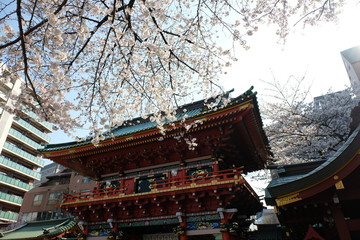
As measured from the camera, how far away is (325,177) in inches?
183

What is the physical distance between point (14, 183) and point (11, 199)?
2.07 m

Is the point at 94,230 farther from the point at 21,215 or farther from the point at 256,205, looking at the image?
the point at 21,215

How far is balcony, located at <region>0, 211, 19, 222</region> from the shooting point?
2795 centimetres

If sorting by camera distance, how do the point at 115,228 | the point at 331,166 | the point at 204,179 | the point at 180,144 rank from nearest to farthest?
the point at 331,166
the point at 204,179
the point at 180,144
the point at 115,228

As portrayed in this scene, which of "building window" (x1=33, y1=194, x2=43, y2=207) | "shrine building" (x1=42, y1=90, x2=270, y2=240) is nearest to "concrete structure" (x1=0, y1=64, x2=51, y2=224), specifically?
"building window" (x1=33, y1=194, x2=43, y2=207)

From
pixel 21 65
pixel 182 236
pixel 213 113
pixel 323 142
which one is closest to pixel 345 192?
pixel 213 113

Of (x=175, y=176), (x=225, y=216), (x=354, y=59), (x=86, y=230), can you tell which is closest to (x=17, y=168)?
(x=86, y=230)

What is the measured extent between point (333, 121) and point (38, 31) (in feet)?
47.5

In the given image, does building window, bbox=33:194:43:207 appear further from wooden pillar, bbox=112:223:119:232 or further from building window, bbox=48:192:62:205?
wooden pillar, bbox=112:223:119:232

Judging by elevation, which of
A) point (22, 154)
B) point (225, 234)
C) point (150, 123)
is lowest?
Result: point (225, 234)

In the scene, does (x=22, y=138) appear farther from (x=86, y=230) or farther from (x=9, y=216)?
(x=86, y=230)

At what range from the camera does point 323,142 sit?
40.1 feet

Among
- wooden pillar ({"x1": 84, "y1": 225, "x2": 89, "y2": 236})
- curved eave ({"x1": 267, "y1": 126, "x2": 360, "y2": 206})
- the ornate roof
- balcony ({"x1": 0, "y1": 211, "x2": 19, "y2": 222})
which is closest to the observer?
curved eave ({"x1": 267, "y1": 126, "x2": 360, "y2": 206})

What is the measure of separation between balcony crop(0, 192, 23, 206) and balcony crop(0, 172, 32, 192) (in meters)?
1.25
